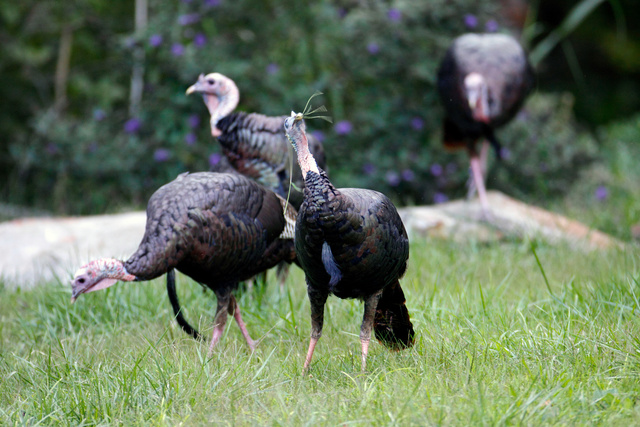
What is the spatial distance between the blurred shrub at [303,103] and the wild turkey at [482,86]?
1.96ft

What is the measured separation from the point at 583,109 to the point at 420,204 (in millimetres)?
5015

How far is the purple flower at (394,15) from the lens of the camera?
265 inches

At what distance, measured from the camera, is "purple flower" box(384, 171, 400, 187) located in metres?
6.71

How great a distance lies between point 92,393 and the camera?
276 cm

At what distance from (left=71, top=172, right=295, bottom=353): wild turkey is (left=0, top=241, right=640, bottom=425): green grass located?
28cm

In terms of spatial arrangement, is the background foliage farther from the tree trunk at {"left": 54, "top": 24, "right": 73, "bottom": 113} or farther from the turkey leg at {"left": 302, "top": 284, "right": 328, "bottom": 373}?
the turkey leg at {"left": 302, "top": 284, "right": 328, "bottom": 373}

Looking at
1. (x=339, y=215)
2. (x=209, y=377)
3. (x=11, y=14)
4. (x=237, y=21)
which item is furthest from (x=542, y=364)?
(x=11, y=14)

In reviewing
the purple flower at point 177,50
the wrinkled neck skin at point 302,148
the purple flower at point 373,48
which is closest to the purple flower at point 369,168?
the purple flower at point 373,48

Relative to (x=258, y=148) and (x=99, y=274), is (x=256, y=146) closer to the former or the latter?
(x=258, y=148)

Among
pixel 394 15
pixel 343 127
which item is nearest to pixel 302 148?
pixel 343 127

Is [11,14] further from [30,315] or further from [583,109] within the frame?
[583,109]

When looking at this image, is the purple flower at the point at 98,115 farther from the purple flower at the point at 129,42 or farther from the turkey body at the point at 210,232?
the turkey body at the point at 210,232

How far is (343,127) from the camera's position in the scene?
671 centimetres

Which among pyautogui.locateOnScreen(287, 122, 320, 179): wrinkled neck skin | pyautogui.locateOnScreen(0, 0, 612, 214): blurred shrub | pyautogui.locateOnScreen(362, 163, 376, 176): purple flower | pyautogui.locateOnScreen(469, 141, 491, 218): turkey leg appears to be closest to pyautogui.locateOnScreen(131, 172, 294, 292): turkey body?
pyautogui.locateOnScreen(287, 122, 320, 179): wrinkled neck skin
